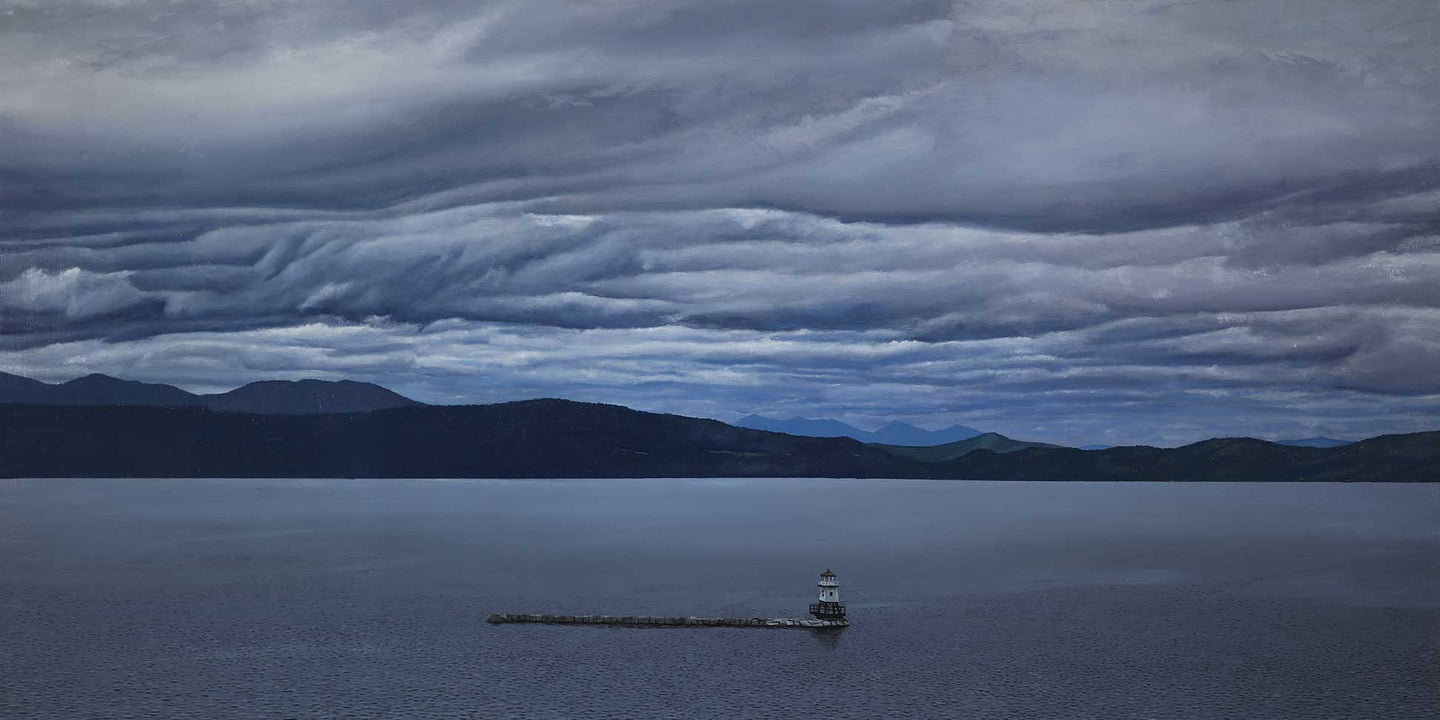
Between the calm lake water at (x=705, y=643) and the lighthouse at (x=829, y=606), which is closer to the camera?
the calm lake water at (x=705, y=643)

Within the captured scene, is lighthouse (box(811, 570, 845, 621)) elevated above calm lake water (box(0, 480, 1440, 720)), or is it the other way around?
lighthouse (box(811, 570, 845, 621))

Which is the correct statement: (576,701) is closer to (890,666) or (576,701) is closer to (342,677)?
(342,677)

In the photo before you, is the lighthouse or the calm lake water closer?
the calm lake water

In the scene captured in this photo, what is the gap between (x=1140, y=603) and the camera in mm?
115438

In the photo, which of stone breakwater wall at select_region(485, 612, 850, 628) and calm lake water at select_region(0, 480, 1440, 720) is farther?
stone breakwater wall at select_region(485, 612, 850, 628)

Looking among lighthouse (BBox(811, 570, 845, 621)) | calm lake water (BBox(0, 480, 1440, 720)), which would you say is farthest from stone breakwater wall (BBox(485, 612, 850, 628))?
calm lake water (BBox(0, 480, 1440, 720))

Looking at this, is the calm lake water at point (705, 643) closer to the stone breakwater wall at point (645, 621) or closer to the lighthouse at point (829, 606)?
the stone breakwater wall at point (645, 621)

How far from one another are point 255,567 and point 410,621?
55992 mm

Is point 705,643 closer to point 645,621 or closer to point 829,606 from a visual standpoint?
point 645,621

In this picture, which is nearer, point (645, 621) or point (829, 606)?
point (829, 606)

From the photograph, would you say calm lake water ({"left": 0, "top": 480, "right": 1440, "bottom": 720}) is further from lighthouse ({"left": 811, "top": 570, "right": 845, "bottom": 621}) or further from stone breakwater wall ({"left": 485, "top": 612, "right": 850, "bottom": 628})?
lighthouse ({"left": 811, "top": 570, "right": 845, "bottom": 621})

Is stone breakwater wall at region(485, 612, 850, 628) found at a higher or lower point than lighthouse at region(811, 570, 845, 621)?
lower

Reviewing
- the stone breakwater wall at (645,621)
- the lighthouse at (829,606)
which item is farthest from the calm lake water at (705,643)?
the lighthouse at (829,606)

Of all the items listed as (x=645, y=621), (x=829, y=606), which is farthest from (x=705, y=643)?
(x=829, y=606)
